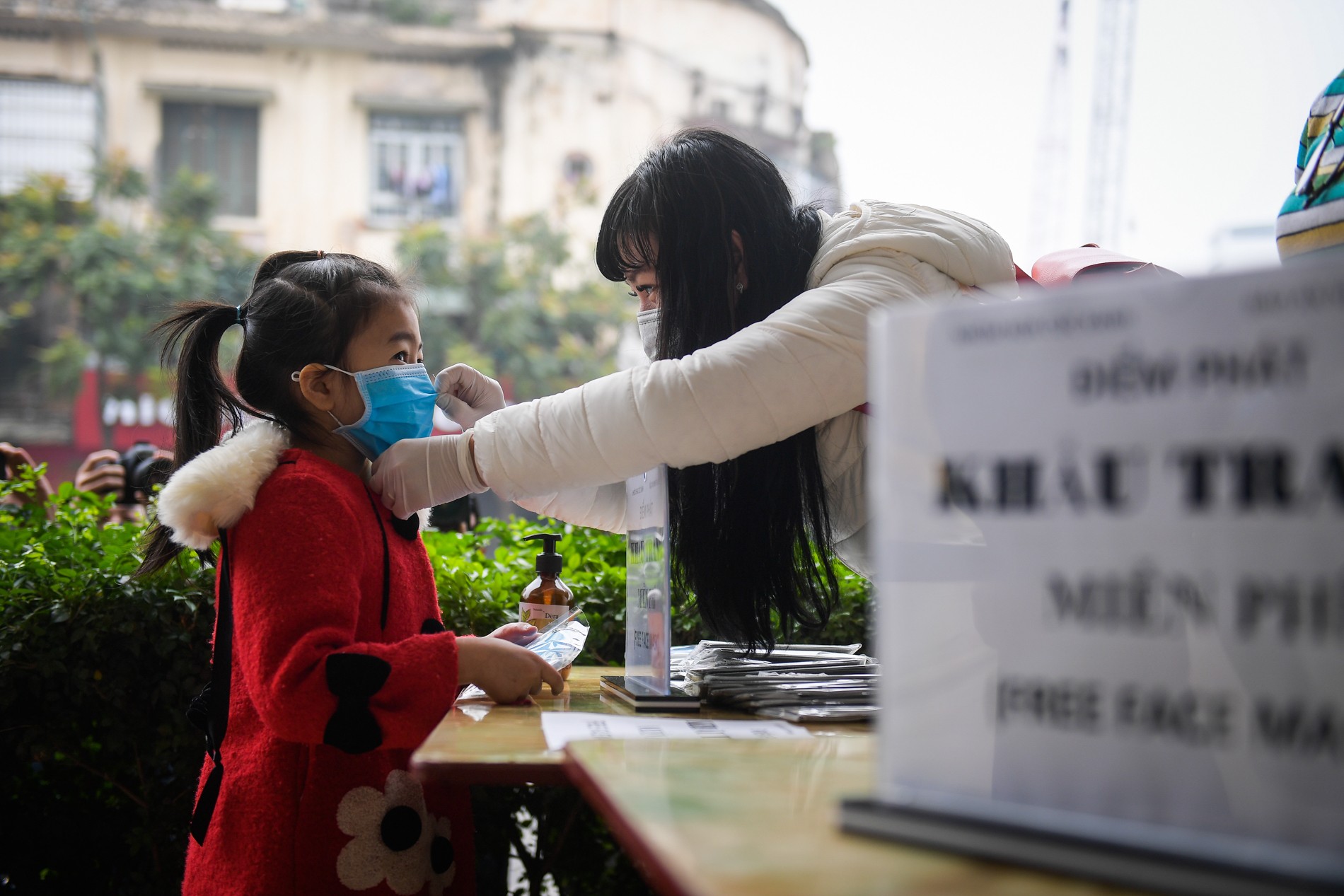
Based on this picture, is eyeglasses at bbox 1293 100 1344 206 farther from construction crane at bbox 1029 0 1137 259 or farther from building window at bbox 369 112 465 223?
construction crane at bbox 1029 0 1137 259

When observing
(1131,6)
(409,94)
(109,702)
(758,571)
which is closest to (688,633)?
(758,571)

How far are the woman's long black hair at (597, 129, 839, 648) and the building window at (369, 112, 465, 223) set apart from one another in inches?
579

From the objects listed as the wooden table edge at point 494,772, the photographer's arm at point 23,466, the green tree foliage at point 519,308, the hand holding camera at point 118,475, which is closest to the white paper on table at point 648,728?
the wooden table edge at point 494,772

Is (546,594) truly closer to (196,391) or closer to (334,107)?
(196,391)

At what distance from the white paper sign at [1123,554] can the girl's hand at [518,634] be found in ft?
3.05

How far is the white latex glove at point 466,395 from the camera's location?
169 cm

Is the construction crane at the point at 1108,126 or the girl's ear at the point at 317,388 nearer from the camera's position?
the girl's ear at the point at 317,388

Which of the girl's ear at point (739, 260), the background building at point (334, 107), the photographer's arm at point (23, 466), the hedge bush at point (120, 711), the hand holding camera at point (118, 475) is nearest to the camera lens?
the girl's ear at point (739, 260)

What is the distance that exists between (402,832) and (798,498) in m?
0.69

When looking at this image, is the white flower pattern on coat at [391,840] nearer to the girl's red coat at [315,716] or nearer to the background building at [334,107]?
the girl's red coat at [315,716]

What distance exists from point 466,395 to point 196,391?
40 centimetres

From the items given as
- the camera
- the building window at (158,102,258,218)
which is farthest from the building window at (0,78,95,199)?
the camera

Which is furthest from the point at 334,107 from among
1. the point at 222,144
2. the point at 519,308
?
the point at 519,308

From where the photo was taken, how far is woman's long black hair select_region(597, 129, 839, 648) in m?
1.54
